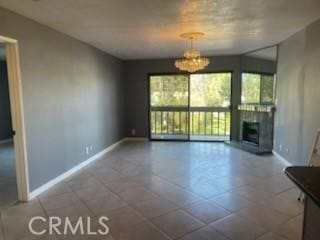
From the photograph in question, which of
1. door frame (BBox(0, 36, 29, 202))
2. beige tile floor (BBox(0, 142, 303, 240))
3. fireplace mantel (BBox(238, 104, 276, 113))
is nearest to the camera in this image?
beige tile floor (BBox(0, 142, 303, 240))

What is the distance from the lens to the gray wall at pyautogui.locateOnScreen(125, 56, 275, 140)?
660 cm

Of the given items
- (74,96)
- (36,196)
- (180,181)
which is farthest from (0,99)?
(180,181)

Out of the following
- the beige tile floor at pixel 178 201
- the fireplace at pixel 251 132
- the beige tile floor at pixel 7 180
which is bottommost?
the beige tile floor at pixel 178 201

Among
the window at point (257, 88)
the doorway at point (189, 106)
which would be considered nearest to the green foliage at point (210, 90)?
the doorway at point (189, 106)

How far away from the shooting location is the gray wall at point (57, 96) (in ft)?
10.4

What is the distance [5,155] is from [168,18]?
16.2 feet

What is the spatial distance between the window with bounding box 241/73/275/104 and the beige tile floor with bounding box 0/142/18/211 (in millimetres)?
5428

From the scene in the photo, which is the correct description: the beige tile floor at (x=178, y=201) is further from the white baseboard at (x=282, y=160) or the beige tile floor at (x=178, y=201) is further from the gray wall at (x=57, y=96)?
the gray wall at (x=57, y=96)

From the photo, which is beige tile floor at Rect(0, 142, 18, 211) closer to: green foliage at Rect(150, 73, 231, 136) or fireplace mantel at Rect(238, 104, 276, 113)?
green foliage at Rect(150, 73, 231, 136)

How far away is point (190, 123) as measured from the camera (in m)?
7.33

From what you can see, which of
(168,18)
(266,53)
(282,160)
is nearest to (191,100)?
(266,53)

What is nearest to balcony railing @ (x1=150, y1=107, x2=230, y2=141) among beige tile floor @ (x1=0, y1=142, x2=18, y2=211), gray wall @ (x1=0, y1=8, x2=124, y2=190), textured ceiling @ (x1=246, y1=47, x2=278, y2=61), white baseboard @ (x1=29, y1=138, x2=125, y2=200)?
textured ceiling @ (x1=246, y1=47, x2=278, y2=61)

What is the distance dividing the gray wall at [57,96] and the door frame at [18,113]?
0.08 m

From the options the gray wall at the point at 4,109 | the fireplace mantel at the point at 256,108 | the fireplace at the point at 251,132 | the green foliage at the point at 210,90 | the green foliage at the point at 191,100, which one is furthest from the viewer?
the gray wall at the point at 4,109
